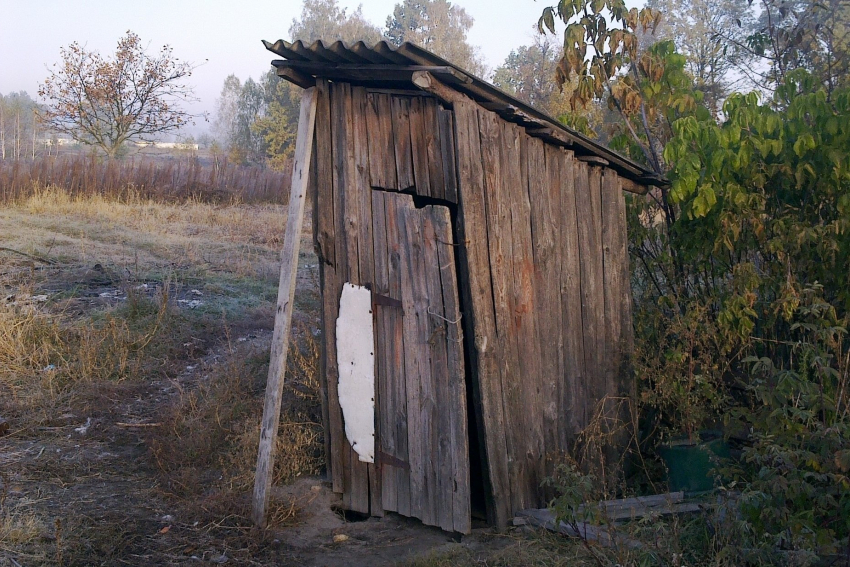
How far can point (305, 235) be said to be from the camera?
15.4m

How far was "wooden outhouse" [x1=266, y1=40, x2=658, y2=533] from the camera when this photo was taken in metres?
4.34

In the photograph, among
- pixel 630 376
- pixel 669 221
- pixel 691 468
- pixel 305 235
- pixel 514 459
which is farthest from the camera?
pixel 305 235

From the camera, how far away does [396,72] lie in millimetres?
4152

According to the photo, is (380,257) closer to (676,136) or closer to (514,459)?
(514,459)

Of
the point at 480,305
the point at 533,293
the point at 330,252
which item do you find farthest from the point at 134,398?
the point at 533,293

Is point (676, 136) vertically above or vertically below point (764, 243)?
above

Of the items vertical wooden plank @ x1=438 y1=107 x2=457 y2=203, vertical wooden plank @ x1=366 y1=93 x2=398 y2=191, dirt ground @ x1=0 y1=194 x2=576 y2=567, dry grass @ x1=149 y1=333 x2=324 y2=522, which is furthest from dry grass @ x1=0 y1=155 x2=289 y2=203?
vertical wooden plank @ x1=438 y1=107 x2=457 y2=203

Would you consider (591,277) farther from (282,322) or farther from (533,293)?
(282,322)

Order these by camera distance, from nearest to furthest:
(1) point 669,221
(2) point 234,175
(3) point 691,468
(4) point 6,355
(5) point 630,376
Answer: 1. (3) point 691,468
2. (5) point 630,376
3. (1) point 669,221
4. (4) point 6,355
5. (2) point 234,175

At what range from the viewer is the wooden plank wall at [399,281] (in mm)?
4395

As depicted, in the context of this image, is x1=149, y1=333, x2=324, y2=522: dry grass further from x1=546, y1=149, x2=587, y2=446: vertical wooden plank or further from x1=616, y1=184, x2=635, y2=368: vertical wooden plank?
x1=616, y1=184, x2=635, y2=368: vertical wooden plank

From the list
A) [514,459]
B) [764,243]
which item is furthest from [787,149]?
[514,459]

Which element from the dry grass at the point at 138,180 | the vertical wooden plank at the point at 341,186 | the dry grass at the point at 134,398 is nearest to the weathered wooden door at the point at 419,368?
the vertical wooden plank at the point at 341,186

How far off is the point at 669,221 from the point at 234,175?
16.0 m
